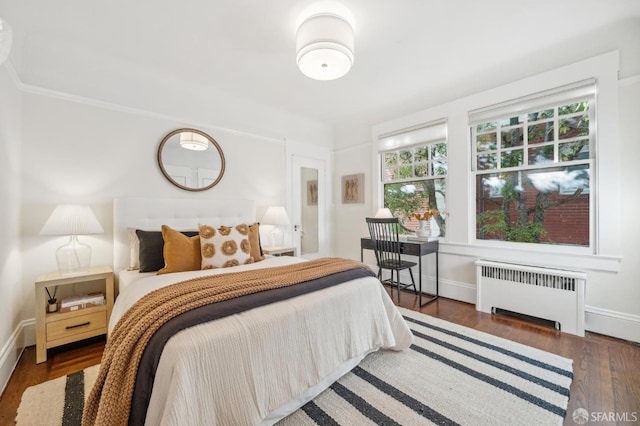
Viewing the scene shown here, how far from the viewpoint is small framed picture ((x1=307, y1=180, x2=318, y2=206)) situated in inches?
173

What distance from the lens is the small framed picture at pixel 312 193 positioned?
439 cm

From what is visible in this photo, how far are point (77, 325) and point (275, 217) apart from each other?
6.93 ft

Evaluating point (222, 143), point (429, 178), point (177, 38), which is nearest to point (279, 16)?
point (177, 38)

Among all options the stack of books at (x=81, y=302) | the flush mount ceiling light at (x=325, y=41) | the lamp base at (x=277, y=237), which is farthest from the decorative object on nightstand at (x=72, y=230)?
the flush mount ceiling light at (x=325, y=41)

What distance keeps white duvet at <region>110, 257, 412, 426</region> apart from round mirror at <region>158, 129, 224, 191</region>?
1.45 meters

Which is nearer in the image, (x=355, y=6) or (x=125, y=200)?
(x=355, y=6)

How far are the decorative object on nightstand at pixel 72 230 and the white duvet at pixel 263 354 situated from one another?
30.0 inches

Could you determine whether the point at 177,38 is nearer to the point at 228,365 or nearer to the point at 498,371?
the point at 228,365

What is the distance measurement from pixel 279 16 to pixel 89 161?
2186mm

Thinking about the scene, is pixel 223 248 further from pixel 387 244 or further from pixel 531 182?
pixel 531 182

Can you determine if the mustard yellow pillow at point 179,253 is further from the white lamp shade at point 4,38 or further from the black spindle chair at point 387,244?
the black spindle chair at point 387,244

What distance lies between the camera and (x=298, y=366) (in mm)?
1438

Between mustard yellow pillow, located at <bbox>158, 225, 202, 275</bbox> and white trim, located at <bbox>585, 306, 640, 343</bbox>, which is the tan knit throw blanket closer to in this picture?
mustard yellow pillow, located at <bbox>158, 225, 202, 275</bbox>

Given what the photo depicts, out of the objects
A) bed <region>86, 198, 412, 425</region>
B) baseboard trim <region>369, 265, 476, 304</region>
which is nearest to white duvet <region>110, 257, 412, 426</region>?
bed <region>86, 198, 412, 425</region>
